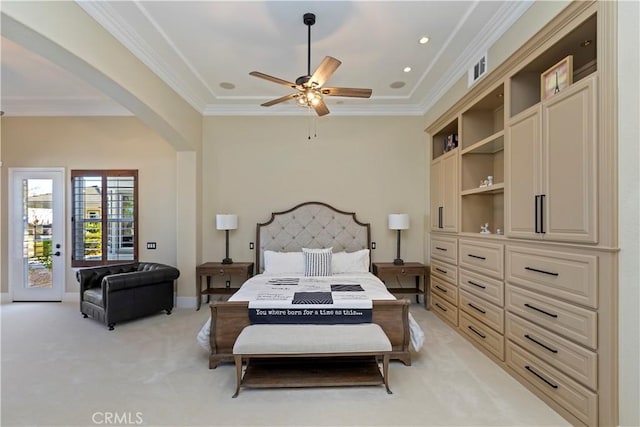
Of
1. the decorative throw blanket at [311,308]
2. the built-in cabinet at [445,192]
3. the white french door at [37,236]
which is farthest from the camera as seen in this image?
the white french door at [37,236]

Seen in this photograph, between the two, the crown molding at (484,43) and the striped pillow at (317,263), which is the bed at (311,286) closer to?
the striped pillow at (317,263)

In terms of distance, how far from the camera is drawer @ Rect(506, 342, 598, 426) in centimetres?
207

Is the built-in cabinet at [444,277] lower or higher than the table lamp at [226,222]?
lower

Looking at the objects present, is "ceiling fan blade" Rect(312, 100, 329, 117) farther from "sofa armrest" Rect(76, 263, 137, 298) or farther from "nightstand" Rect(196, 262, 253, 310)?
"sofa armrest" Rect(76, 263, 137, 298)

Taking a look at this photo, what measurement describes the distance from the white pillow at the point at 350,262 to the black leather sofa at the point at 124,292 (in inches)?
100

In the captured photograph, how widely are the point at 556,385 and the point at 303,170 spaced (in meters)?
4.29

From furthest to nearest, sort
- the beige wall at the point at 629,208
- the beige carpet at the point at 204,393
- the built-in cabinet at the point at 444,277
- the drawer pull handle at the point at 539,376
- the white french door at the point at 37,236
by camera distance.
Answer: the white french door at the point at 37,236 → the built-in cabinet at the point at 444,277 → the drawer pull handle at the point at 539,376 → the beige carpet at the point at 204,393 → the beige wall at the point at 629,208

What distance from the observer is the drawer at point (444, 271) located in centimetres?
414

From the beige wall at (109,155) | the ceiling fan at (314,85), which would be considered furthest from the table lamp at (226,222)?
the ceiling fan at (314,85)

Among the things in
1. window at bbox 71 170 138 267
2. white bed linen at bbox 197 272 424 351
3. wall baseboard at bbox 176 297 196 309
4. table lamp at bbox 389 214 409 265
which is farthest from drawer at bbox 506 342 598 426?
window at bbox 71 170 138 267

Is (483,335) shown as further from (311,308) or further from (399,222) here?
(399,222)

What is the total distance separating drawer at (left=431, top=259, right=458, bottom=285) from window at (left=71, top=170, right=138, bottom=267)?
16.8 ft

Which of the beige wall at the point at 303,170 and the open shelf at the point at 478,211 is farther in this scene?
the beige wall at the point at 303,170

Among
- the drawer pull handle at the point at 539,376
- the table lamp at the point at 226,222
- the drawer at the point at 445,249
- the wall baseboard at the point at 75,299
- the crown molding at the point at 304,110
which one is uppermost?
the crown molding at the point at 304,110
